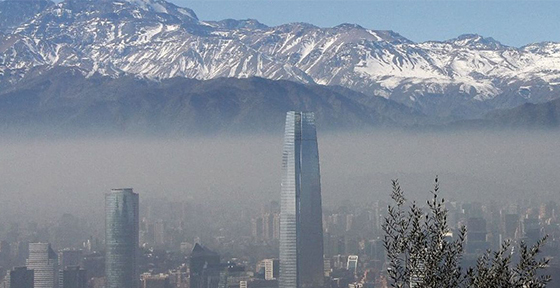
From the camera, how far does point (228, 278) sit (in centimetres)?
9262

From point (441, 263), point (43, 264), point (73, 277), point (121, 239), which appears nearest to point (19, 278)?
point (73, 277)

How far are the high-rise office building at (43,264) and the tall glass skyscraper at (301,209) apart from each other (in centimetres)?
1433

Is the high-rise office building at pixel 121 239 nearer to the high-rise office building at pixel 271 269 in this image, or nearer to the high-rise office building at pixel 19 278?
the high-rise office building at pixel 19 278

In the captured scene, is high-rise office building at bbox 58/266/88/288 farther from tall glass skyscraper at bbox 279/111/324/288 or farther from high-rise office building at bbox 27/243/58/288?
tall glass skyscraper at bbox 279/111/324/288

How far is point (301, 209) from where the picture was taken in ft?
291

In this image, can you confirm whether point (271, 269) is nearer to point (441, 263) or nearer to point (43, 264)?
point (43, 264)

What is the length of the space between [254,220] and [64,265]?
2181cm

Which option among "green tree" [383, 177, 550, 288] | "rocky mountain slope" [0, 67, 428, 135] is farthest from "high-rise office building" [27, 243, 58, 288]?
"rocky mountain slope" [0, 67, 428, 135]

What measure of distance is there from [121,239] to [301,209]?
54.9 feet

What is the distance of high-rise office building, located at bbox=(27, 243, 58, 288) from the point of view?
3506 inches

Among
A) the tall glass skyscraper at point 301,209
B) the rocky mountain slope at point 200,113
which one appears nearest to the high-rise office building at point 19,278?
the tall glass skyscraper at point 301,209

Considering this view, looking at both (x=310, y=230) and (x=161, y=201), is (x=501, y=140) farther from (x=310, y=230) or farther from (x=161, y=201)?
(x=310, y=230)

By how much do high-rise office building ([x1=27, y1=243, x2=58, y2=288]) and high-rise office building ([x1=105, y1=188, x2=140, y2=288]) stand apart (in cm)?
338

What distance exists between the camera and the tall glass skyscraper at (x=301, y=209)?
86812mm
